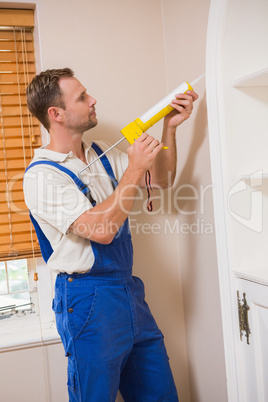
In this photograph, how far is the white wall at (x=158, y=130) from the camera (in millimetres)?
1929

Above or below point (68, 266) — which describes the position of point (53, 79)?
above

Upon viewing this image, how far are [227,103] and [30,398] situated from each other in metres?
1.50

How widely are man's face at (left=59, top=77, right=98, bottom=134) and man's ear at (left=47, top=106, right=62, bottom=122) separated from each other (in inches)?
0.9

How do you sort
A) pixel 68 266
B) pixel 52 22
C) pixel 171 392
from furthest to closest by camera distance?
pixel 52 22
pixel 171 392
pixel 68 266

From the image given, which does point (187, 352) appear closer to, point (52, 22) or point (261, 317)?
point (261, 317)

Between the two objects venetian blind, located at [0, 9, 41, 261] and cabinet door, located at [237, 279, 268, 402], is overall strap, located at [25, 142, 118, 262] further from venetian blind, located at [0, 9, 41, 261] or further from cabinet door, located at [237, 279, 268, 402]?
cabinet door, located at [237, 279, 268, 402]

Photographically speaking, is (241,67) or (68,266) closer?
(241,67)

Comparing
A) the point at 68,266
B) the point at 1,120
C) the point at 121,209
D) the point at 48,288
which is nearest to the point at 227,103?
the point at 121,209

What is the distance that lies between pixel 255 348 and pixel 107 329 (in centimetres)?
51

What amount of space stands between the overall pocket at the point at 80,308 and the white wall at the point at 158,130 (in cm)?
50

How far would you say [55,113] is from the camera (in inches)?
69.7

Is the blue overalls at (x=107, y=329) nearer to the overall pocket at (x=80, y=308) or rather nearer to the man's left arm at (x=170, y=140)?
the overall pocket at (x=80, y=308)

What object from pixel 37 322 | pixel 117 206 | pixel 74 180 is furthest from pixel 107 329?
pixel 37 322

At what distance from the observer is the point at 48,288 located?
2.19 meters
